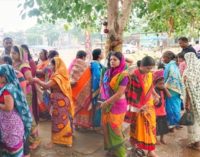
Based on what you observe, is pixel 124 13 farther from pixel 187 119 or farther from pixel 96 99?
pixel 187 119

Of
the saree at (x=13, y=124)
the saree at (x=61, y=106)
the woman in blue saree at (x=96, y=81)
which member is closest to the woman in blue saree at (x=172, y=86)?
the woman in blue saree at (x=96, y=81)

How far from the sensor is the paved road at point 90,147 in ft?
16.9

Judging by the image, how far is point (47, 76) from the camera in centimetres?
614

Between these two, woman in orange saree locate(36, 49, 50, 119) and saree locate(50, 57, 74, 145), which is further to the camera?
woman in orange saree locate(36, 49, 50, 119)

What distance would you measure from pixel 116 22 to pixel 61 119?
2.11 metres

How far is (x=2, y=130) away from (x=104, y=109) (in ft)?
4.79

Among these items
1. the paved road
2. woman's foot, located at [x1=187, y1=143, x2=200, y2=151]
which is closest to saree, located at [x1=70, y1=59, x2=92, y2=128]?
the paved road

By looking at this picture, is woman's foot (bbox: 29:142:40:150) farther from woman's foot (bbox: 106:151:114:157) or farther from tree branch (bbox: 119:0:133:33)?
tree branch (bbox: 119:0:133:33)

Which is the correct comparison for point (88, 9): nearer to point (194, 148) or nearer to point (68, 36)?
point (194, 148)

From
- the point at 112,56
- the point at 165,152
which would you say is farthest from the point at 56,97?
the point at 165,152

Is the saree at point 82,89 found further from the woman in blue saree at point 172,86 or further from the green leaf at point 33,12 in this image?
the woman in blue saree at point 172,86

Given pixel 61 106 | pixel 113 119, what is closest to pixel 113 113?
pixel 113 119

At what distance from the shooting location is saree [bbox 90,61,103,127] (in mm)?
5641

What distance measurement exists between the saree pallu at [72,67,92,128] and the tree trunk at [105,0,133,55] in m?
0.85
